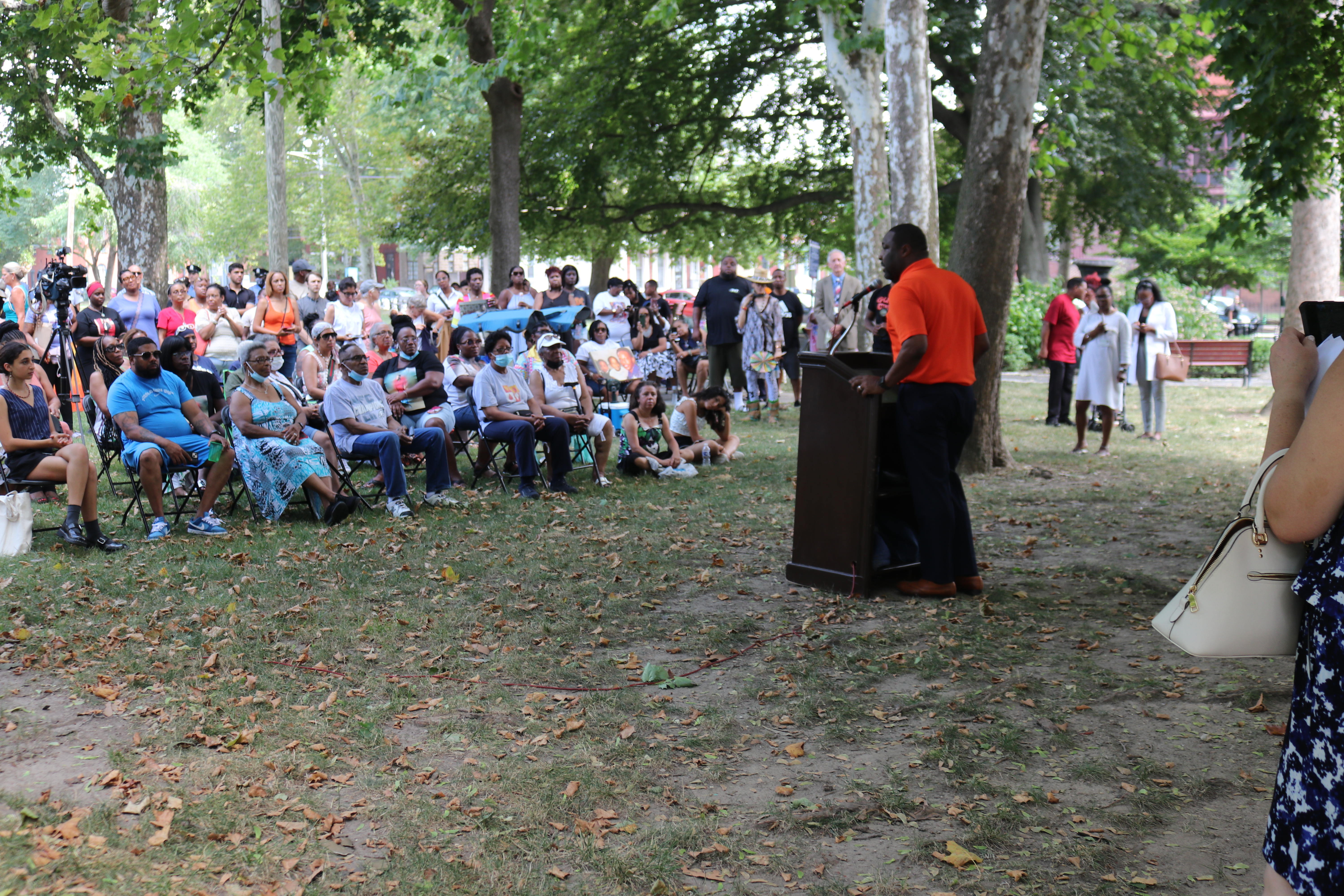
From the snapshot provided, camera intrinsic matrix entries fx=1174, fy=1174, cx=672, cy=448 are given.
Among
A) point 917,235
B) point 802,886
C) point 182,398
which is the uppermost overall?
point 917,235

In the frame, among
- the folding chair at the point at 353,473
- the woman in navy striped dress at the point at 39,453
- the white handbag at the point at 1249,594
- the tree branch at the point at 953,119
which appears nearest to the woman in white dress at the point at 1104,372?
the folding chair at the point at 353,473

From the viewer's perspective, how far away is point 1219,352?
22.3 metres

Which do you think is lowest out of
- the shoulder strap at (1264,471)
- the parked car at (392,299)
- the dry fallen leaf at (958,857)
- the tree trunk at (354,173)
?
the dry fallen leaf at (958,857)

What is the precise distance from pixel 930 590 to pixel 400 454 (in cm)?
483

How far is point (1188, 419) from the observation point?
16.4 m

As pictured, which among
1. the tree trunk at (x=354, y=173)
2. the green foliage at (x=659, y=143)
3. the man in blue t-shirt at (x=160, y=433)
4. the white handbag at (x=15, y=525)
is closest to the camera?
the white handbag at (x=15, y=525)

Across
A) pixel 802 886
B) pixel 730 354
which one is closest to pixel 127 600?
pixel 802 886

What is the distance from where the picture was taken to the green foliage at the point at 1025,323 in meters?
23.6

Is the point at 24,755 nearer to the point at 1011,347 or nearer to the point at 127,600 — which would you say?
the point at 127,600

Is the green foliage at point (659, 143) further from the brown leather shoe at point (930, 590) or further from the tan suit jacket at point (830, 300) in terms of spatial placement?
the brown leather shoe at point (930, 590)

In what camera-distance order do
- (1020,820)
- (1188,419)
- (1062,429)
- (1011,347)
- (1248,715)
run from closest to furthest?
(1020,820) < (1248,715) < (1062,429) < (1188,419) < (1011,347)

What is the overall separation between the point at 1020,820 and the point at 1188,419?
45.8ft

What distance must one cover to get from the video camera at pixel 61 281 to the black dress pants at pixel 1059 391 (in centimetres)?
1158

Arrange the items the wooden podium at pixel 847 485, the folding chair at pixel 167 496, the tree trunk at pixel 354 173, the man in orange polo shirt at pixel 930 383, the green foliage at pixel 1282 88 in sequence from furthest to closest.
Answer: the tree trunk at pixel 354 173, the green foliage at pixel 1282 88, the folding chair at pixel 167 496, the wooden podium at pixel 847 485, the man in orange polo shirt at pixel 930 383
